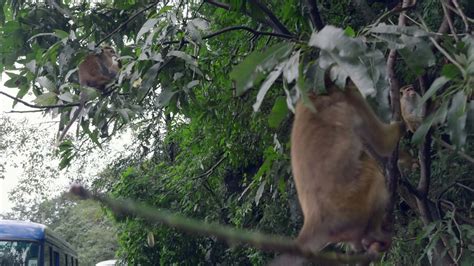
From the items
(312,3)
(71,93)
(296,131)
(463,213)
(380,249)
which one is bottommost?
(463,213)

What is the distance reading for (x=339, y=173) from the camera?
9.59 ft

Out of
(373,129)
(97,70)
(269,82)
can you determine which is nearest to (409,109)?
(373,129)

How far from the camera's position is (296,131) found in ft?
10.2

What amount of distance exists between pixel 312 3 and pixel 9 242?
548 centimetres

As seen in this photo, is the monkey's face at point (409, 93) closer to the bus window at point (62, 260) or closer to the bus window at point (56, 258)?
the bus window at point (56, 258)

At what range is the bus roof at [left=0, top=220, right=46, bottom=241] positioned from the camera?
8.28 meters

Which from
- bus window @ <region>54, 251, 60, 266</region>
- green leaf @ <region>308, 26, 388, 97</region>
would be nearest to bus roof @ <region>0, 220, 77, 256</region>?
bus window @ <region>54, 251, 60, 266</region>

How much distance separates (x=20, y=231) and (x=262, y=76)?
6.69 m

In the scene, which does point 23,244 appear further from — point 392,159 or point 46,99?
point 392,159

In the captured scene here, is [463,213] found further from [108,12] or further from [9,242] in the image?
[9,242]

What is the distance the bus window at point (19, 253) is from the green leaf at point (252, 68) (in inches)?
259

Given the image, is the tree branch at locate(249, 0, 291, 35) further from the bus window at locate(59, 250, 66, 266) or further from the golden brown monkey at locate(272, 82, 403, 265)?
the bus window at locate(59, 250, 66, 266)

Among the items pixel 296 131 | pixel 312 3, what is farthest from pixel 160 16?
pixel 296 131

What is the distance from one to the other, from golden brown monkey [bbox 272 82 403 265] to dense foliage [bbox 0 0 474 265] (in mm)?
136
